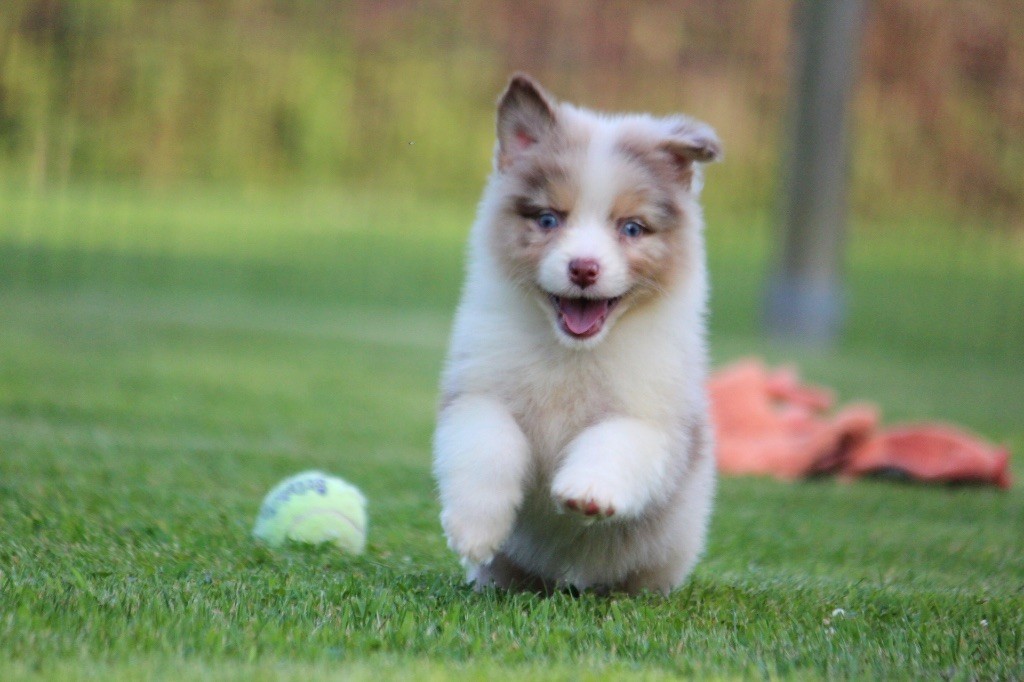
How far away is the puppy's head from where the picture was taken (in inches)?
114

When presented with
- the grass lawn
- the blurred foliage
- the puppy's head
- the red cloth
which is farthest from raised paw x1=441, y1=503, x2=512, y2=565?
the blurred foliage

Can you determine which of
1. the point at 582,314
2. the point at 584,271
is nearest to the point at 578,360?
the point at 582,314

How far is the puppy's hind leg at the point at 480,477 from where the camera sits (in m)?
2.73

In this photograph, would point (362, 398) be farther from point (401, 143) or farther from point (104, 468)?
point (401, 143)

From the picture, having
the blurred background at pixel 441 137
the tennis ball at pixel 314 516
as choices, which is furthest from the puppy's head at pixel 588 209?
the blurred background at pixel 441 137

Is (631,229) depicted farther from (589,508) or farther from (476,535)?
(476,535)

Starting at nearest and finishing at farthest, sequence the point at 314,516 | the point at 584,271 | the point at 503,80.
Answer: the point at 584,271, the point at 314,516, the point at 503,80

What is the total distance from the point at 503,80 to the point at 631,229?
10987mm

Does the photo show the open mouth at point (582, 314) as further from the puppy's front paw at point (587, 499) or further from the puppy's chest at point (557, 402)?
the puppy's front paw at point (587, 499)

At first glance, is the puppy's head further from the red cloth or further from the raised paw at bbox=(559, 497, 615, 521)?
the red cloth

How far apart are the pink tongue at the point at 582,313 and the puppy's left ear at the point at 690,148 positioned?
1.36 ft

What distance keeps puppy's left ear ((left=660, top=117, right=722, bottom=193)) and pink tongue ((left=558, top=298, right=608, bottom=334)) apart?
1.36 ft

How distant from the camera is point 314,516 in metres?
3.45

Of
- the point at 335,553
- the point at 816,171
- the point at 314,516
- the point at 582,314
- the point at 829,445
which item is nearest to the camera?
the point at 582,314
